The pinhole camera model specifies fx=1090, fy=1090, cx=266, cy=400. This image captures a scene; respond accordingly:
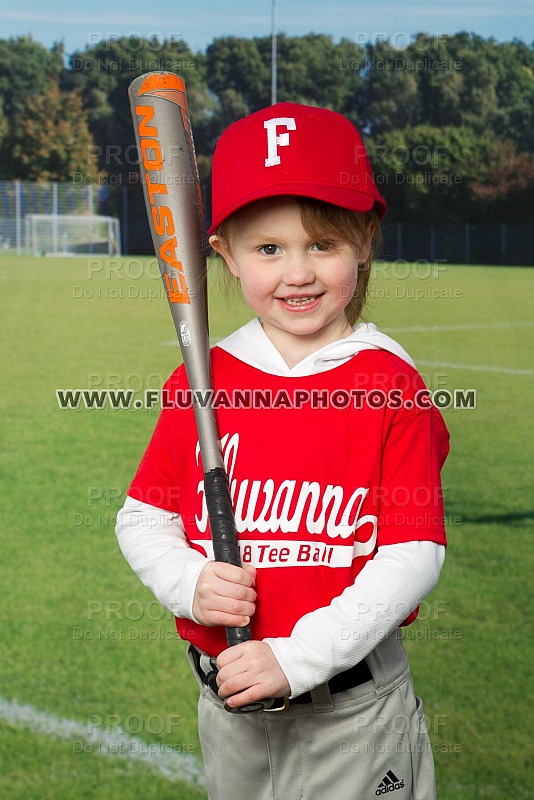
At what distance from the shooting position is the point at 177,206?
5.58 ft

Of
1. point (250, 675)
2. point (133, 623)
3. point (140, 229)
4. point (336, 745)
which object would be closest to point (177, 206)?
point (250, 675)

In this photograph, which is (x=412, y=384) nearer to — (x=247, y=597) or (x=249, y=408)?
(x=249, y=408)

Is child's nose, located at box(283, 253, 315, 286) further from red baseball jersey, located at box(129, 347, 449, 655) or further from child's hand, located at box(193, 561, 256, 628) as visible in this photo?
child's hand, located at box(193, 561, 256, 628)

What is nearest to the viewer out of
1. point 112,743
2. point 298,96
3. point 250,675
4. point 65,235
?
point 250,675

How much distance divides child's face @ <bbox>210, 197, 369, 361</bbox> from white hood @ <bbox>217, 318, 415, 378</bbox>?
39 mm

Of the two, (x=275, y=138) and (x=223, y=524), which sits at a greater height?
(x=275, y=138)

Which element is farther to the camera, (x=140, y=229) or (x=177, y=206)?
(x=140, y=229)

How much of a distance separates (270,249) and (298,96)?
134 feet

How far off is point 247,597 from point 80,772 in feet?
4.80

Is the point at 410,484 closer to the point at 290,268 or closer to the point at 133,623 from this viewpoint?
the point at 290,268

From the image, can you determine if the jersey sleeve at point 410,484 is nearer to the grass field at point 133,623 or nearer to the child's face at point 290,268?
the child's face at point 290,268

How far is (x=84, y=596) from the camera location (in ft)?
12.9

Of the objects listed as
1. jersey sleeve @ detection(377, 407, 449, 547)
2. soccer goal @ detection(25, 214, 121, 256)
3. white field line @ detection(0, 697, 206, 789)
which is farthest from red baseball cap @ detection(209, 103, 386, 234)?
soccer goal @ detection(25, 214, 121, 256)

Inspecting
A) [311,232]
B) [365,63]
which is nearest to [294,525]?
[311,232]
